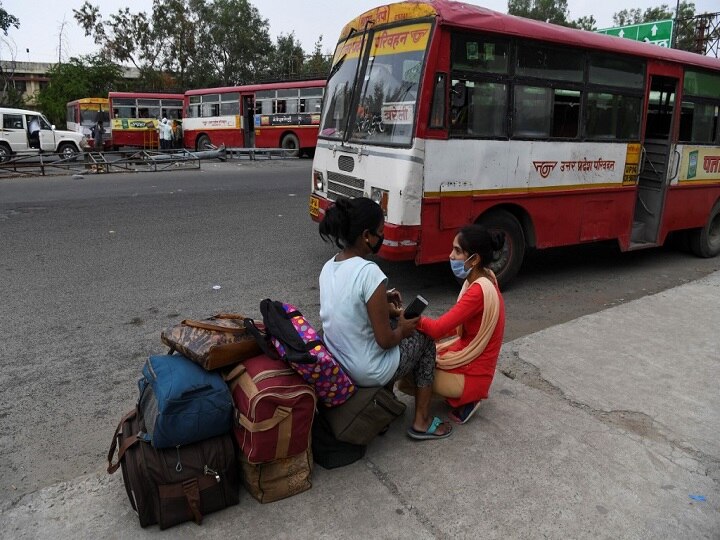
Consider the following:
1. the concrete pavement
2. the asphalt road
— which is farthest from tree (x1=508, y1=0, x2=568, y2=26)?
the concrete pavement

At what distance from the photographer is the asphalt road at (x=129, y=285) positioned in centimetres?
360

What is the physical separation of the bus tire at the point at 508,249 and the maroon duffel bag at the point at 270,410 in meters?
3.93

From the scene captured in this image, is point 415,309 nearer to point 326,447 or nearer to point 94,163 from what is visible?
point 326,447

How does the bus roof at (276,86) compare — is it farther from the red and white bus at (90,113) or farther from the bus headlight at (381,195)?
the bus headlight at (381,195)

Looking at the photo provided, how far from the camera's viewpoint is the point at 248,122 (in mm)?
25859

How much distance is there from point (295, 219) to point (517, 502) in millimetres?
7894

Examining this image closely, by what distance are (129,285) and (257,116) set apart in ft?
64.7

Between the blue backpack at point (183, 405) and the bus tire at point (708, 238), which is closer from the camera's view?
the blue backpack at point (183, 405)

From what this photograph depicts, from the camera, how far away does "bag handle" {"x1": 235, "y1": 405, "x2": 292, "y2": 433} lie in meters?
2.56

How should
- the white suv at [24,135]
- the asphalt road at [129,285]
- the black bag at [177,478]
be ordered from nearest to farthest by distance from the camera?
the black bag at [177,478]
the asphalt road at [129,285]
the white suv at [24,135]

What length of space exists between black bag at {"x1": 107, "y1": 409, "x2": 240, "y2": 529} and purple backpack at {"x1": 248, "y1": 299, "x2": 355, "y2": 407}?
484 mm

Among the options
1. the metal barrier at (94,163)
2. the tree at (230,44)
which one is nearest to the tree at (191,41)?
the tree at (230,44)

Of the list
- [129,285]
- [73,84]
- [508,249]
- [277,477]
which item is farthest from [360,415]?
[73,84]

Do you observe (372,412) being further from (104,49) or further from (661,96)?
(104,49)
